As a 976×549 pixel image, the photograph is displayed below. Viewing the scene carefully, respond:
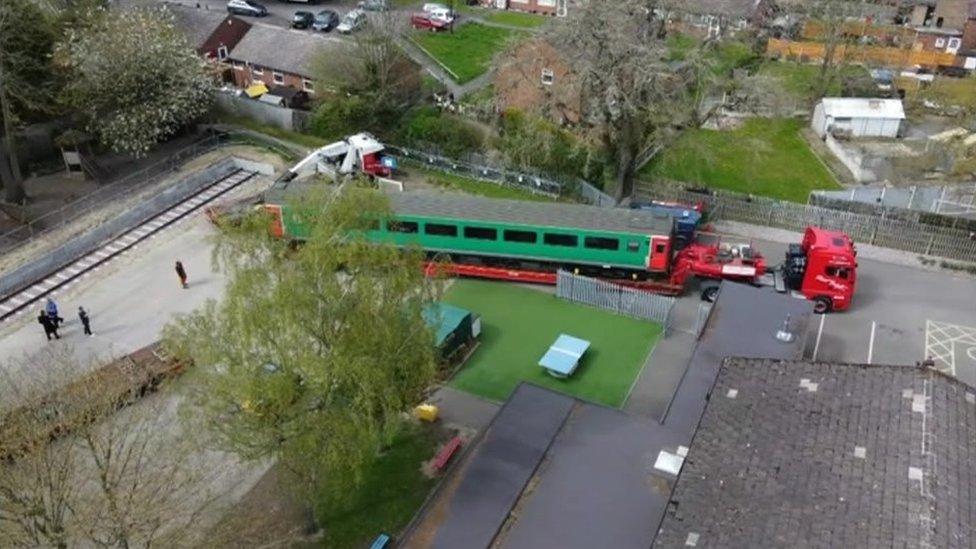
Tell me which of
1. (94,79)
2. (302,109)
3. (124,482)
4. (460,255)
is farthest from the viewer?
(302,109)

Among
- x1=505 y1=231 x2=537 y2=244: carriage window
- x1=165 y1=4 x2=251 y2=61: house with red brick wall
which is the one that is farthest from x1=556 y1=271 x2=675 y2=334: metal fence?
x1=165 y1=4 x2=251 y2=61: house with red brick wall

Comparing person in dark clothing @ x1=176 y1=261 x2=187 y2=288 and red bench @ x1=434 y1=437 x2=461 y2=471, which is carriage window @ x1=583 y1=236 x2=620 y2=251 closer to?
red bench @ x1=434 y1=437 x2=461 y2=471

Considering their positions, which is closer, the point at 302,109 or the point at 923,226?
the point at 923,226

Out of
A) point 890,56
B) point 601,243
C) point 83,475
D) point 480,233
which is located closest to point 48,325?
point 83,475

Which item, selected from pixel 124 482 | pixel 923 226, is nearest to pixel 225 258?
pixel 124 482

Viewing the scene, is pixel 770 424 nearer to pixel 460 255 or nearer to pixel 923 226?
pixel 460 255

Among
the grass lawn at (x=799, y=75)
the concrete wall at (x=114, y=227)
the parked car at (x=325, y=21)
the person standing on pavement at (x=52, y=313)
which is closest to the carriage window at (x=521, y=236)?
the concrete wall at (x=114, y=227)

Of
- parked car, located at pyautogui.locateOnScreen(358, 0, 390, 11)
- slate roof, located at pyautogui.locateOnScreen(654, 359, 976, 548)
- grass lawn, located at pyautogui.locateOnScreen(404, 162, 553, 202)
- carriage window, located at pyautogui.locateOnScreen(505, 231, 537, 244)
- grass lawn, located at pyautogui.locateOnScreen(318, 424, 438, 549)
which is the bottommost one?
grass lawn, located at pyautogui.locateOnScreen(318, 424, 438, 549)

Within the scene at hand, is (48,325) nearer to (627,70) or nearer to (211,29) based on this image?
(627,70)
